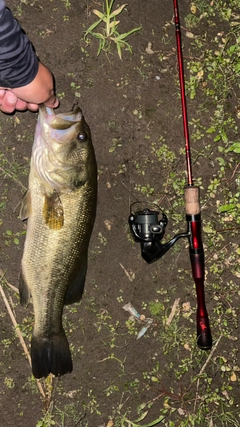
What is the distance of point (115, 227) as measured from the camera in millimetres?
3600

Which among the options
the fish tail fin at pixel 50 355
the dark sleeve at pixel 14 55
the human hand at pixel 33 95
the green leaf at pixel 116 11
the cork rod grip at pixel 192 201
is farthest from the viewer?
the green leaf at pixel 116 11

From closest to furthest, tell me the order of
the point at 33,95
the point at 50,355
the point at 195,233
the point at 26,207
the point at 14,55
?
the point at 14,55 → the point at 33,95 → the point at 26,207 → the point at 50,355 → the point at 195,233

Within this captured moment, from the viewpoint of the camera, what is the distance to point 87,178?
3.08 metres

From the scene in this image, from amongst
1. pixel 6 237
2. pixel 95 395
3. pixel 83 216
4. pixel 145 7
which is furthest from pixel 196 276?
pixel 145 7

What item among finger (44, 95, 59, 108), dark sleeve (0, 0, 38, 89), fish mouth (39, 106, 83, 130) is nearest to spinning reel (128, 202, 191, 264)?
fish mouth (39, 106, 83, 130)

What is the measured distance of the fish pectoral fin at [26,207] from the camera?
10.2 ft

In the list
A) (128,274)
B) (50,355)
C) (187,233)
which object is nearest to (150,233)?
(187,233)

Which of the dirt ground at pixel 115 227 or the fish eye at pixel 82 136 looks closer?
the fish eye at pixel 82 136

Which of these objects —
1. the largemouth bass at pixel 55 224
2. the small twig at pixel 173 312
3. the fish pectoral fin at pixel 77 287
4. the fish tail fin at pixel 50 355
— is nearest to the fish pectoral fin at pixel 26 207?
the largemouth bass at pixel 55 224

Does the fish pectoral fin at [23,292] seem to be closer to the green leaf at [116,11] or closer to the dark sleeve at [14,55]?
the dark sleeve at [14,55]

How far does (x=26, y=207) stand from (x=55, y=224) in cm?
25

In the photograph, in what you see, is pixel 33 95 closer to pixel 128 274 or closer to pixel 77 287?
pixel 77 287

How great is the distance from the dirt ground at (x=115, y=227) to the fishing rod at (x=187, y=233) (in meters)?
0.25

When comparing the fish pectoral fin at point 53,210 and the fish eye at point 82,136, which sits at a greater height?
the fish eye at point 82,136
